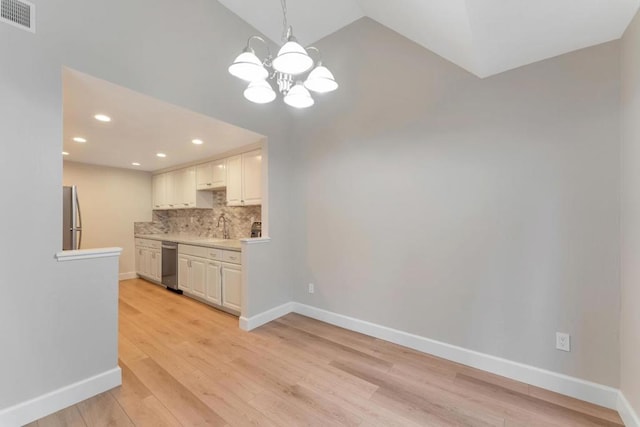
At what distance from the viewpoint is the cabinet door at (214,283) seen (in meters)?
3.42

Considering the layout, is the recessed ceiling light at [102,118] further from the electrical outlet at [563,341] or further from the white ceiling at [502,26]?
the electrical outlet at [563,341]

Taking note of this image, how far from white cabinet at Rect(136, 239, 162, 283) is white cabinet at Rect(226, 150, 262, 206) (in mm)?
1924

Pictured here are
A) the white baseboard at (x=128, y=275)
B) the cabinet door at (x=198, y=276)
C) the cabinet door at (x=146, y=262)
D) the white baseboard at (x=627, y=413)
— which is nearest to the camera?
the white baseboard at (x=627, y=413)

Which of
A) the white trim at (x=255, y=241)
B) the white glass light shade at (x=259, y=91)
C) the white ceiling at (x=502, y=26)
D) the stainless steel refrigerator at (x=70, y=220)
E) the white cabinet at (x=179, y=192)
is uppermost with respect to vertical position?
the white ceiling at (x=502, y=26)

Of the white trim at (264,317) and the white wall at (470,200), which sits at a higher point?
the white wall at (470,200)

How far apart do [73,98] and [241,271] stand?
2.20 metres

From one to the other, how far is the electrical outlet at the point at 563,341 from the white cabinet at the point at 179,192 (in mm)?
4827

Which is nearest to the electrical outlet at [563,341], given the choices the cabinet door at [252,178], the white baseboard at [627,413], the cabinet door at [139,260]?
the white baseboard at [627,413]

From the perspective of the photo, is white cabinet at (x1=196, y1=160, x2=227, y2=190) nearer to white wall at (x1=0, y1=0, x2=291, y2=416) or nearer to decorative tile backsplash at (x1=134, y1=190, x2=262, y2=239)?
decorative tile backsplash at (x1=134, y1=190, x2=262, y2=239)

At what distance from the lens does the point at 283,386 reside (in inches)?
77.2

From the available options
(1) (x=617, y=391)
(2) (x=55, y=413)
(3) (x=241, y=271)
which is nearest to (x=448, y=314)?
(1) (x=617, y=391)

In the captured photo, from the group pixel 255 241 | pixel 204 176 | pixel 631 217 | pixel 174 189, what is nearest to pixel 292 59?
pixel 255 241

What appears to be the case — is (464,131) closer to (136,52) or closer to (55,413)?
(136,52)

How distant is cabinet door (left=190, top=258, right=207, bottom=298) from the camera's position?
3.68 meters
